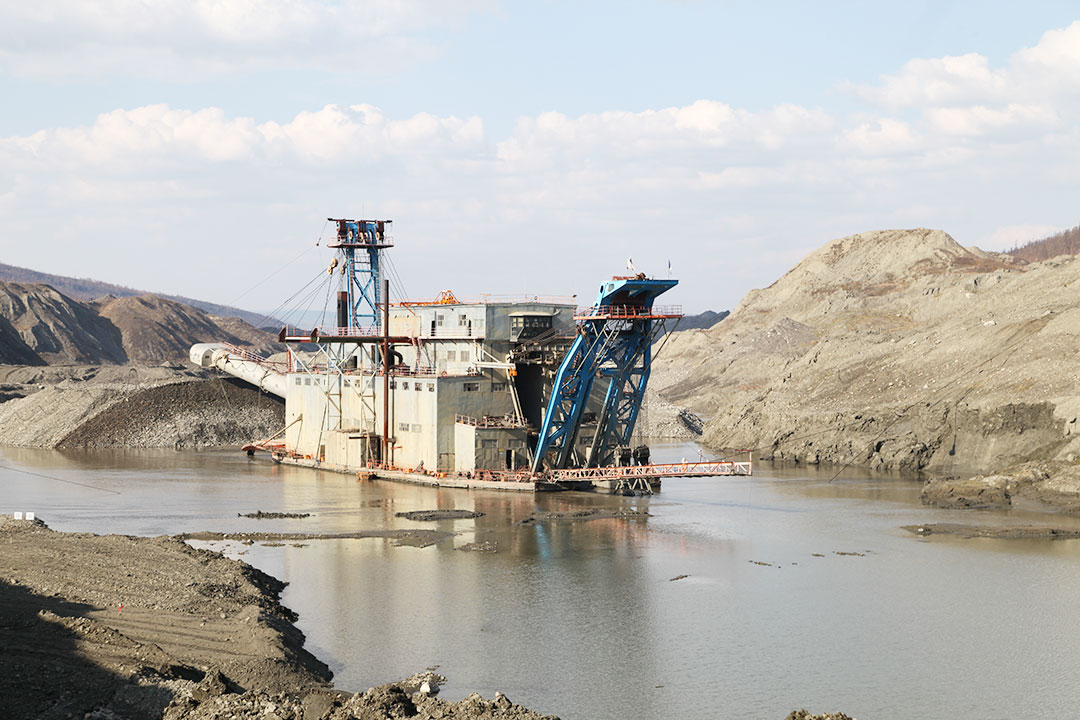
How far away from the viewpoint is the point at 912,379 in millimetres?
76875

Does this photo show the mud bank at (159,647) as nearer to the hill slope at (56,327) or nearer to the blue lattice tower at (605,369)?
the blue lattice tower at (605,369)

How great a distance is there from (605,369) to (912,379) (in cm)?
2919

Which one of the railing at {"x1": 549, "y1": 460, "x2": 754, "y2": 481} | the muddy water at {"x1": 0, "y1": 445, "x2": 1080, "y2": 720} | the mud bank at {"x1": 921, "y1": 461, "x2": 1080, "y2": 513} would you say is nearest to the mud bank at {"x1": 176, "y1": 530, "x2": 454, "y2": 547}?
the muddy water at {"x1": 0, "y1": 445, "x2": 1080, "y2": 720}

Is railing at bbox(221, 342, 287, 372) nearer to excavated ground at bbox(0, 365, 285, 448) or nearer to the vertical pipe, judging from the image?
excavated ground at bbox(0, 365, 285, 448)

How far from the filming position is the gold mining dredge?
54125 mm

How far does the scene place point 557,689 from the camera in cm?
2712

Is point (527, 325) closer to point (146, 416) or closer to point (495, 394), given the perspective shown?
point (495, 394)

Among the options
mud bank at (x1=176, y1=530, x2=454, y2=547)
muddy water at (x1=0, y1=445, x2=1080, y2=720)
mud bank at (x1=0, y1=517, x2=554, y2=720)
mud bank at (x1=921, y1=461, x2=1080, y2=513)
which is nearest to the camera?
mud bank at (x1=0, y1=517, x2=554, y2=720)

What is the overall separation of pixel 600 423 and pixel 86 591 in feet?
95.3

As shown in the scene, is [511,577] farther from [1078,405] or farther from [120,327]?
[120,327]

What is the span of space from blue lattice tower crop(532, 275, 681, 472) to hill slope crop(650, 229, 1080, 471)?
1857 cm

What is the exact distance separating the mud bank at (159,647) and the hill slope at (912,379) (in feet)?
131

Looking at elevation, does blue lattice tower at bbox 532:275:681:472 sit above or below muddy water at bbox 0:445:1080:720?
above

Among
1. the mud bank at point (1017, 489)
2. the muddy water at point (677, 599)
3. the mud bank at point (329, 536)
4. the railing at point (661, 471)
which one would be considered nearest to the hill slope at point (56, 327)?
the muddy water at point (677, 599)
